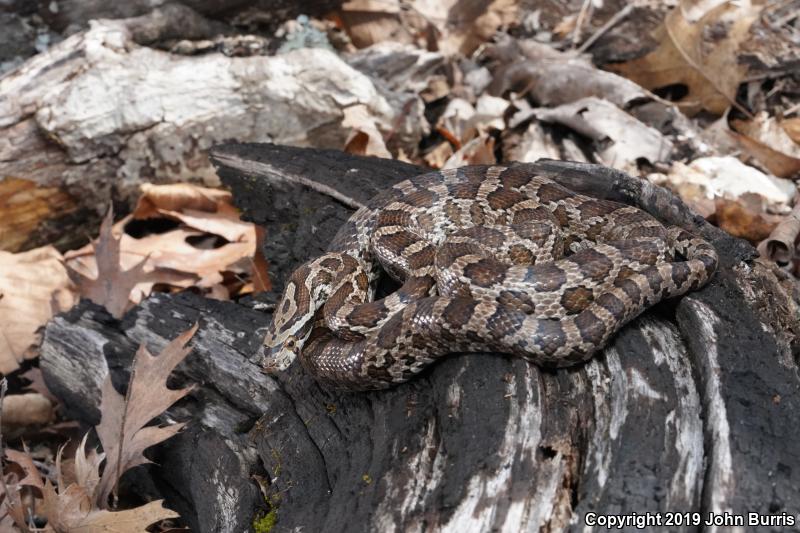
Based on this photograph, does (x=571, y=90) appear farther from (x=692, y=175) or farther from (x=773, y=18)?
(x=773, y=18)

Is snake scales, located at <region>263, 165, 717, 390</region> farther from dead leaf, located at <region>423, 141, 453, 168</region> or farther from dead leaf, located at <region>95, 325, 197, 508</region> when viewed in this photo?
dead leaf, located at <region>423, 141, 453, 168</region>

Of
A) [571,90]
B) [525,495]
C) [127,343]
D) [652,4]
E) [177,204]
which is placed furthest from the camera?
[652,4]

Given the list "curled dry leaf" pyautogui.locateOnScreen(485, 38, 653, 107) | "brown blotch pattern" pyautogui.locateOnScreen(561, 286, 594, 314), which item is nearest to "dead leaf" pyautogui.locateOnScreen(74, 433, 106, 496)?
Answer: "brown blotch pattern" pyautogui.locateOnScreen(561, 286, 594, 314)

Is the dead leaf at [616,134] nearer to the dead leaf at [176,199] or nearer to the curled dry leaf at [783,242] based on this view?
the curled dry leaf at [783,242]

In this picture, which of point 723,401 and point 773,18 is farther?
point 773,18

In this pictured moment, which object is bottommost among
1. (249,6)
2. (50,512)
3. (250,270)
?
(250,270)

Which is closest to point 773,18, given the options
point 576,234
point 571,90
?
point 571,90

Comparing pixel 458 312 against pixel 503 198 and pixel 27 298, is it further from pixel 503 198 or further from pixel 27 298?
pixel 27 298

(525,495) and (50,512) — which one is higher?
(525,495)
